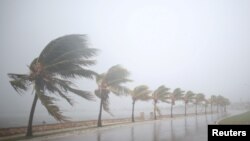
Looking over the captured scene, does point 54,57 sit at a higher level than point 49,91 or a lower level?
higher

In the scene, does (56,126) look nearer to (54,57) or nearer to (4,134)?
(4,134)

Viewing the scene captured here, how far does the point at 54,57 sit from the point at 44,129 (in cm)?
651

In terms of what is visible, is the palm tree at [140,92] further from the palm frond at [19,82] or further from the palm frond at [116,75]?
the palm frond at [19,82]

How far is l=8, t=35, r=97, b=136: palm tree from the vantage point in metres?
16.4

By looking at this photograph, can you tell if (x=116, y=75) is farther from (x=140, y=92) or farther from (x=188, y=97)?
(x=188, y=97)

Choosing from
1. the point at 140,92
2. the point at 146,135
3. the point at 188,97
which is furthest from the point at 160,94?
the point at 146,135

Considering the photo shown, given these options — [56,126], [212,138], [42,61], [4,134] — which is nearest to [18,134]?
[4,134]

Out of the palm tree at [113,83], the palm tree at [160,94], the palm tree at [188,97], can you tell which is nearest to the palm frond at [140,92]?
the palm tree at [160,94]

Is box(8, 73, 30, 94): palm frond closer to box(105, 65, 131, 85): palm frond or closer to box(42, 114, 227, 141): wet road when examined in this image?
box(42, 114, 227, 141): wet road

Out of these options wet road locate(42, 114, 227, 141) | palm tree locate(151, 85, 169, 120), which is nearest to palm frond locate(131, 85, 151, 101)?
palm tree locate(151, 85, 169, 120)

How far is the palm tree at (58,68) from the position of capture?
1642 cm

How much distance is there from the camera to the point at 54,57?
17297mm

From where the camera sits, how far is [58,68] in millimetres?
17406

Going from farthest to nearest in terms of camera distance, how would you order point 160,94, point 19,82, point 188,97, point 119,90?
1. point 188,97
2. point 160,94
3. point 119,90
4. point 19,82
